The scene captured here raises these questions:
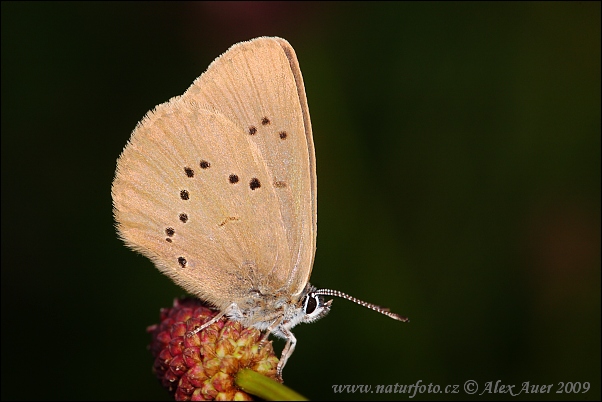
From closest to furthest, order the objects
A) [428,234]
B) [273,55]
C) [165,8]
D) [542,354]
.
→ 1. [273,55]
2. [542,354]
3. [428,234]
4. [165,8]

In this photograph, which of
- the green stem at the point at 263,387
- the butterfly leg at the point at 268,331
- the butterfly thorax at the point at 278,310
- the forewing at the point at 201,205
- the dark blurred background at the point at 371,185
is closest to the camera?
the green stem at the point at 263,387

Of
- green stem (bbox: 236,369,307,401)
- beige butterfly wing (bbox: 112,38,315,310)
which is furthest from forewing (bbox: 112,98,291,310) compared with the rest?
green stem (bbox: 236,369,307,401)

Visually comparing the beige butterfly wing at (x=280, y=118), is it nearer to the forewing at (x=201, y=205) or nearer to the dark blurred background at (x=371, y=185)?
the forewing at (x=201, y=205)

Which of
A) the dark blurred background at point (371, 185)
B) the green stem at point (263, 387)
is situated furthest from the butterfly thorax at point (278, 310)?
the dark blurred background at point (371, 185)

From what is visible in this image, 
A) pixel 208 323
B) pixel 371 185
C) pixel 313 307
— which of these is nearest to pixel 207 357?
pixel 208 323

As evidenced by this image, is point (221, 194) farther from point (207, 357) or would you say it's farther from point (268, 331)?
point (207, 357)

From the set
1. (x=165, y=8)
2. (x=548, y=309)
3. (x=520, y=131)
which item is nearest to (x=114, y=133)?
(x=165, y=8)

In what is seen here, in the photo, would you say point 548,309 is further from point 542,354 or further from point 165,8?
point 165,8
